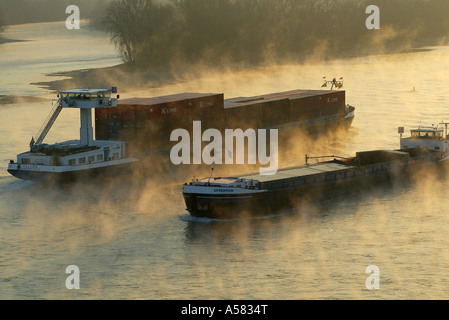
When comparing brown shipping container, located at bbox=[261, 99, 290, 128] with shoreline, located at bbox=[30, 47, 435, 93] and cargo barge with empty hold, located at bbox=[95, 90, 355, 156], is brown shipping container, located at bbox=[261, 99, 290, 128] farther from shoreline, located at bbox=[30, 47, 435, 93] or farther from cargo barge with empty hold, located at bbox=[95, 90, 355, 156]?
shoreline, located at bbox=[30, 47, 435, 93]

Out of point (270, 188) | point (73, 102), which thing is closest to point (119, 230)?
point (270, 188)

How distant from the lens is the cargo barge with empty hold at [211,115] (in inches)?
2923

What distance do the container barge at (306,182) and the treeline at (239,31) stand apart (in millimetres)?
91627

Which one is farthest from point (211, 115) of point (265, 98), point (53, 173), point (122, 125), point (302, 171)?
point (53, 173)

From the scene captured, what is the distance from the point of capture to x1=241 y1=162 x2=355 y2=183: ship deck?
59688 mm

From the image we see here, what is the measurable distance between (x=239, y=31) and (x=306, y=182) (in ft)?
402

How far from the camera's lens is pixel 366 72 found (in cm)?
15588

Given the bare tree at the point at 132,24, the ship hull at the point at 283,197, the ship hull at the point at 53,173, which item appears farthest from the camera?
the bare tree at the point at 132,24

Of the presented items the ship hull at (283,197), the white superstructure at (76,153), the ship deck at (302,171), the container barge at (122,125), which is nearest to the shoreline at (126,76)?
the container barge at (122,125)

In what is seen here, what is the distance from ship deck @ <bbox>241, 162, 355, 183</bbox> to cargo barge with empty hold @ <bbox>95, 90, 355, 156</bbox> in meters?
15.9

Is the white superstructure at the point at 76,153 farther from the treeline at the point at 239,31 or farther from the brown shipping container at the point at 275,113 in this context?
the treeline at the point at 239,31

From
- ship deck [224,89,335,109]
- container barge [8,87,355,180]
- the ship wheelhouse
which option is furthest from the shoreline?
the ship wheelhouse

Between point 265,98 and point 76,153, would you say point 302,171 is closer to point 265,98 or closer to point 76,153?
point 76,153
